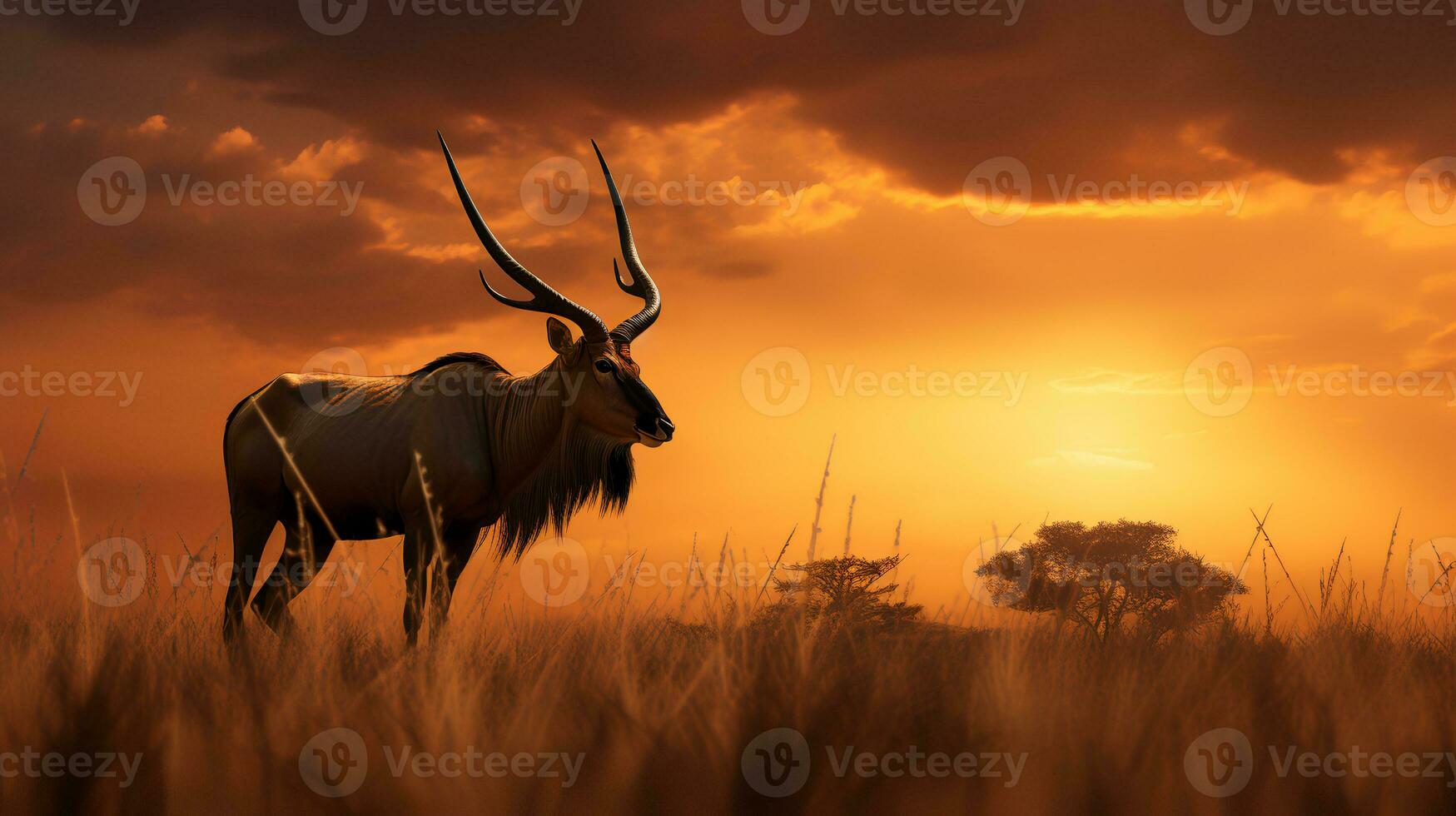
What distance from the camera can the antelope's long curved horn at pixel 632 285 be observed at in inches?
287

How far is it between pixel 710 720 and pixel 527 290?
13.4ft

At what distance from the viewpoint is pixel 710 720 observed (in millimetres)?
3834

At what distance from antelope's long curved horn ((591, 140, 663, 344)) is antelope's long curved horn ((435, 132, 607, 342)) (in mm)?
211

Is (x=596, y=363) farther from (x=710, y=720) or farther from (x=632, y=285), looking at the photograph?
(x=710, y=720)

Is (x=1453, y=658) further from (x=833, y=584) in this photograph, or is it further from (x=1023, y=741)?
(x=833, y=584)

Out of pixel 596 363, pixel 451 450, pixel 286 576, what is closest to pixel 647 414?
pixel 596 363

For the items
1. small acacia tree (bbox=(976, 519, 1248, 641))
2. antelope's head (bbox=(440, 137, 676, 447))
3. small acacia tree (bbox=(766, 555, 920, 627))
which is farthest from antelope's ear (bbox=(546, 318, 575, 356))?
small acacia tree (bbox=(976, 519, 1248, 641))

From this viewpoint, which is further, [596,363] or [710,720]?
[596,363]

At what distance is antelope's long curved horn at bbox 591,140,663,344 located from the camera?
23.9 feet

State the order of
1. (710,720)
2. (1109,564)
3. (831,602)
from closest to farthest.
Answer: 1. (710,720)
2. (831,602)
3. (1109,564)

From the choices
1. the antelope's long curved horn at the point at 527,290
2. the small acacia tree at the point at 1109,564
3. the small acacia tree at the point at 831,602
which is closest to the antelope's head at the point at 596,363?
the antelope's long curved horn at the point at 527,290

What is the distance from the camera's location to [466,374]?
24.6ft

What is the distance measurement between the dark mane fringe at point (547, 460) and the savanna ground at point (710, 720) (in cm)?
197

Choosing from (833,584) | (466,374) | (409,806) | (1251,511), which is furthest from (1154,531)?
(409,806)
